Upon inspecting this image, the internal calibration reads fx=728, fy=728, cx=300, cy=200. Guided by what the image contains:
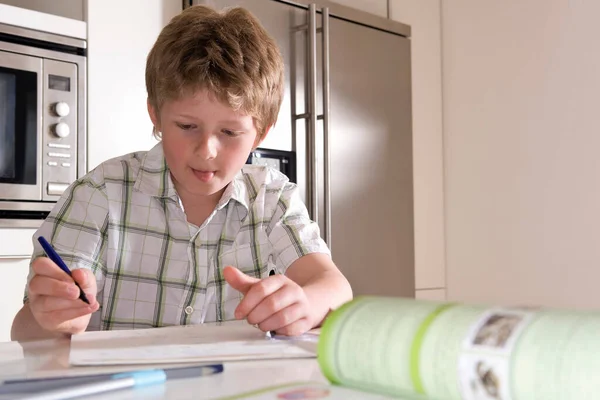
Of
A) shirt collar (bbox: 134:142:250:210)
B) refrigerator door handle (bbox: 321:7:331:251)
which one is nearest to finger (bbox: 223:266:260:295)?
shirt collar (bbox: 134:142:250:210)

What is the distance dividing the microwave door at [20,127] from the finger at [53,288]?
1.05 meters

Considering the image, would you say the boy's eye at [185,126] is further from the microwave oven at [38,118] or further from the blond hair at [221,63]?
the microwave oven at [38,118]

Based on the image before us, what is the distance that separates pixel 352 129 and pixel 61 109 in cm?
119

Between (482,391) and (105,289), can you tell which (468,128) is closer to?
(105,289)

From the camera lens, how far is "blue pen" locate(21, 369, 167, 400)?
1.62ft

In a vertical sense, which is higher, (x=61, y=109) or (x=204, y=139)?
(x=61, y=109)

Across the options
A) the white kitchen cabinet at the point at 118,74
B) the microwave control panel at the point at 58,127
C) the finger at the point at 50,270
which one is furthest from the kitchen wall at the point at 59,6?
the finger at the point at 50,270

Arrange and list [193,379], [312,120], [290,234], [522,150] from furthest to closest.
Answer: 1. [522,150]
2. [312,120]
3. [290,234]
4. [193,379]

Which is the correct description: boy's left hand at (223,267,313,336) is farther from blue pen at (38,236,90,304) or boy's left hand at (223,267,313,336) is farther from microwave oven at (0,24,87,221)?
microwave oven at (0,24,87,221)

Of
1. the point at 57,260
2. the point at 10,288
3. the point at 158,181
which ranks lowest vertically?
the point at 10,288

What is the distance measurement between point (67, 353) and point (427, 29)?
107 inches

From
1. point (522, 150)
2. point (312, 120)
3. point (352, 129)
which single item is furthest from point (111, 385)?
point (522, 150)

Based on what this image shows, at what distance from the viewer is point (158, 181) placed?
120 centimetres

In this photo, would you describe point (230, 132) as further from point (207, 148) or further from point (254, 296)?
point (254, 296)
